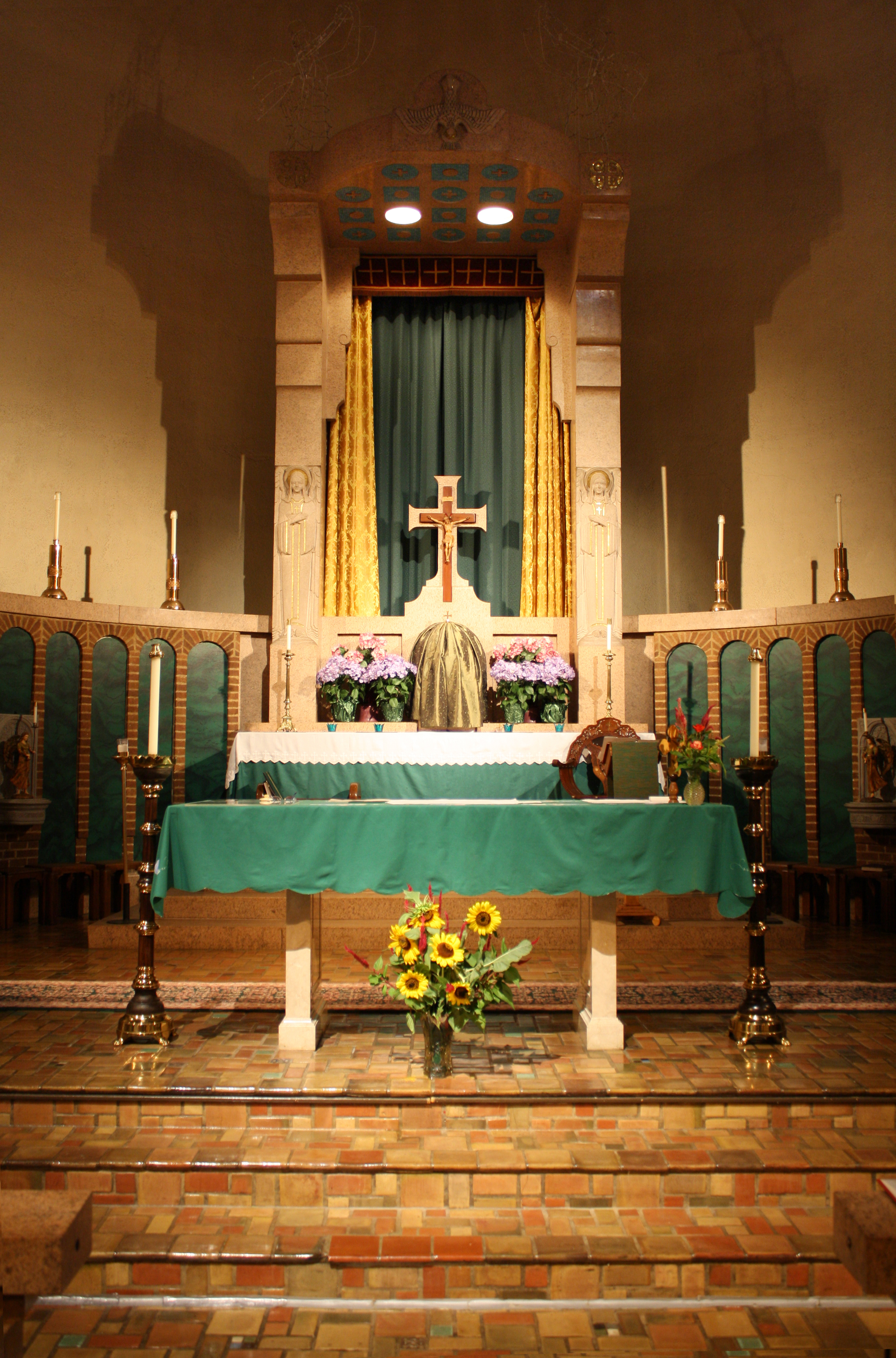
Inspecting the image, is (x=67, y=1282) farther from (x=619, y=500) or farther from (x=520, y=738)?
(x=619, y=500)

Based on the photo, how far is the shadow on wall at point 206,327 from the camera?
974 centimetres

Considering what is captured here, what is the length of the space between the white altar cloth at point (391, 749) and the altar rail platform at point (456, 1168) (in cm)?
294

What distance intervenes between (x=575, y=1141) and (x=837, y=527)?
678 centimetres

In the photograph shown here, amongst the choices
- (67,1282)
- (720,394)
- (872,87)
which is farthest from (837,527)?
(67,1282)

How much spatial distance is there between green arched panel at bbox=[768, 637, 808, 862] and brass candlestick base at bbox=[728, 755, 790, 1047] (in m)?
3.57

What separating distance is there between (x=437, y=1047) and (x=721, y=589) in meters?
5.41

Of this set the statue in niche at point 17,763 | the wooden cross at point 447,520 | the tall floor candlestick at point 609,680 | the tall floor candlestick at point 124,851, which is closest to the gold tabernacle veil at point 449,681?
the wooden cross at point 447,520

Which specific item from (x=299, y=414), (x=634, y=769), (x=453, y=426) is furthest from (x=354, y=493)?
(x=634, y=769)

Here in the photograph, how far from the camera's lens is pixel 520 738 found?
7180mm

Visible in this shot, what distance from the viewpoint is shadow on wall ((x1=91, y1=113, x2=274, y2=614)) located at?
9.74 metres

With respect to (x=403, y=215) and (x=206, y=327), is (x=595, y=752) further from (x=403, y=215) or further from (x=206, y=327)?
(x=206, y=327)

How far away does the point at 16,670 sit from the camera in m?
7.75

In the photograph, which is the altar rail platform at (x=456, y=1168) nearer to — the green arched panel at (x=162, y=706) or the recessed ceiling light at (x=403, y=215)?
the green arched panel at (x=162, y=706)

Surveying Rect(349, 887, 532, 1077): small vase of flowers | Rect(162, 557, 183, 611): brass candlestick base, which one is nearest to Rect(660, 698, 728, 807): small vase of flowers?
Rect(349, 887, 532, 1077): small vase of flowers
